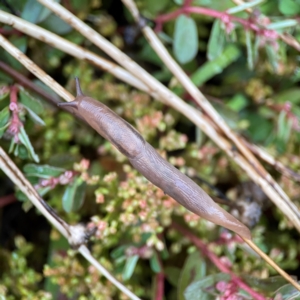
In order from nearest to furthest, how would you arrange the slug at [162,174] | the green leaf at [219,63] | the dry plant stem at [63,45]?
the slug at [162,174] → the dry plant stem at [63,45] → the green leaf at [219,63]

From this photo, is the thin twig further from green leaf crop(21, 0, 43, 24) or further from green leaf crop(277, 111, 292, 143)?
green leaf crop(277, 111, 292, 143)

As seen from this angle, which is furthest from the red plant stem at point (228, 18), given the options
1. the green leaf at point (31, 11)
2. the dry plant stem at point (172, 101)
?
the green leaf at point (31, 11)

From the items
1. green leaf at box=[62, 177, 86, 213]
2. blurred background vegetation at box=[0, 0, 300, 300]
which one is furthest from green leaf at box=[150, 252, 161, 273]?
green leaf at box=[62, 177, 86, 213]

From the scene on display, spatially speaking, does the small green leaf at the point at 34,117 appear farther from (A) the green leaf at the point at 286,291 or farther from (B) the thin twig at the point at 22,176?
(A) the green leaf at the point at 286,291

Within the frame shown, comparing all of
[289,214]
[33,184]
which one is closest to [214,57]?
[289,214]

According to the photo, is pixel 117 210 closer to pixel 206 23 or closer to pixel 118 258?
pixel 118 258
